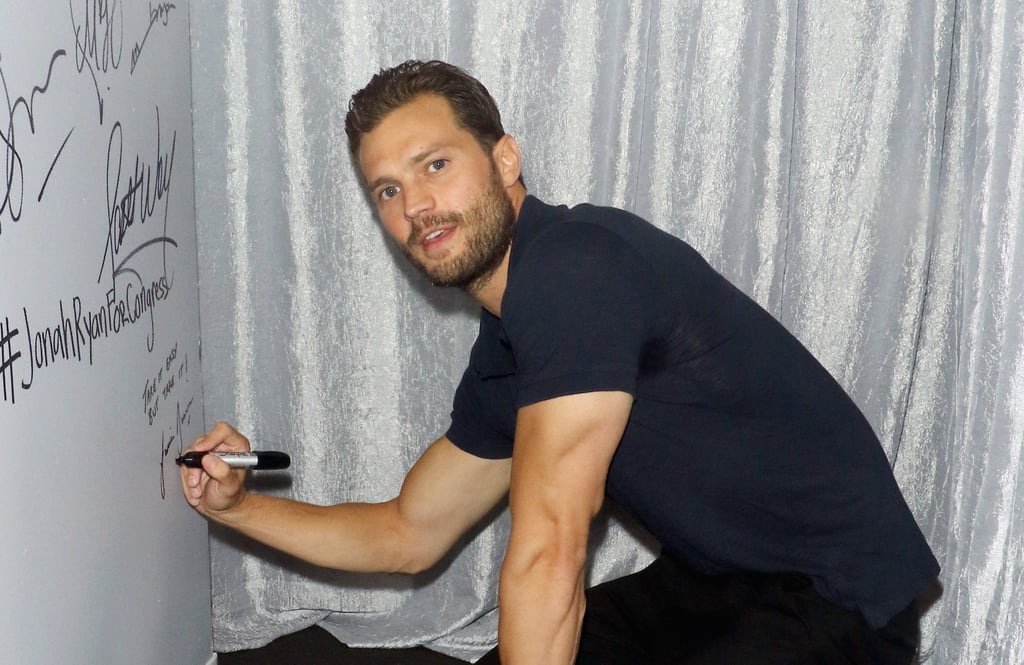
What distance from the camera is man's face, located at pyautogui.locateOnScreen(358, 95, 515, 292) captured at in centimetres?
129

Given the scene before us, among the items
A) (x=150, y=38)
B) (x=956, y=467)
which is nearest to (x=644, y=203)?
(x=956, y=467)

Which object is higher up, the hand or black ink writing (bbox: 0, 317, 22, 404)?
black ink writing (bbox: 0, 317, 22, 404)

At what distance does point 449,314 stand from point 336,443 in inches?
11.4

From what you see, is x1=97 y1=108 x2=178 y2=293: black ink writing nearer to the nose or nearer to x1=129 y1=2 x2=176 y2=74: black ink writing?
x1=129 y1=2 x2=176 y2=74: black ink writing

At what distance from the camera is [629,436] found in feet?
4.08

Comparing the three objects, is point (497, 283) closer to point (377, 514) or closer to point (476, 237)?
point (476, 237)

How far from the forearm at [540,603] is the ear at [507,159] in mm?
477

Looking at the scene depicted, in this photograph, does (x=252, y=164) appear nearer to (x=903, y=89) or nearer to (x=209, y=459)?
(x=209, y=459)

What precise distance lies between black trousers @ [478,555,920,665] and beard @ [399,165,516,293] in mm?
472

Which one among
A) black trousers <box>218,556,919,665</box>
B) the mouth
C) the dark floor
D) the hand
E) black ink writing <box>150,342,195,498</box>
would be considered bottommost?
the dark floor

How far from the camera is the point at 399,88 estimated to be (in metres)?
1.32

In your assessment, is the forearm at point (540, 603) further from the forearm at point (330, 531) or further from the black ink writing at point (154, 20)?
the black ink writing at point (154, 20)
